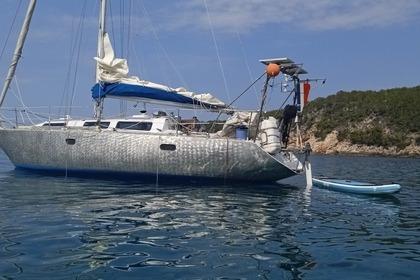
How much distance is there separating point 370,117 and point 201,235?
82098 millimetres

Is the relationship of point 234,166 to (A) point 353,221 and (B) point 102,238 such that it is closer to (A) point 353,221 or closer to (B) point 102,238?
(A) point 353,221

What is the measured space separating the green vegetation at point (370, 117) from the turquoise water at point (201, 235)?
6588cm

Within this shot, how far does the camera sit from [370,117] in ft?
282

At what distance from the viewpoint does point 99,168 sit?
1917cm

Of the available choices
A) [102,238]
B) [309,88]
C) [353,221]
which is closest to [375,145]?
[309,88]

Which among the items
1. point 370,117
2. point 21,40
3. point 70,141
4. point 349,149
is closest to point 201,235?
point 70,141

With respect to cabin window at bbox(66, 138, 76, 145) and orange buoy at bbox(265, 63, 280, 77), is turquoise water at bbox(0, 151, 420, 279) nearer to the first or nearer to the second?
cabin window at bbox(66, 138, 76, 145)

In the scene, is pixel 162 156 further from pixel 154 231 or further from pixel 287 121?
pixel 154 231

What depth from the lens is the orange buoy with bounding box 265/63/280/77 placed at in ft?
58.3

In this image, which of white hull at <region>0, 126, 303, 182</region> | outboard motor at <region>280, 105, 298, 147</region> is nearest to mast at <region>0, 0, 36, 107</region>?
white hull at <region>0, 126, 303, 182</region>

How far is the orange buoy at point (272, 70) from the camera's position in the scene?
17.8m

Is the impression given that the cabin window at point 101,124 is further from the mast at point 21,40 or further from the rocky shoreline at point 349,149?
the rocky shoreline at point 349,149

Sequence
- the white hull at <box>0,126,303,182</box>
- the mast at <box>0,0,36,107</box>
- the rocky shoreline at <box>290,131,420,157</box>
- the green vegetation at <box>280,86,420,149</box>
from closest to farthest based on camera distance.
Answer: the white hull at <box>0,126,303,182</box>
the mast at <box>0,0,36,107</box>
the rocky shoreline at <box>290,131,420,157</box>
the green vegetation at <box>280,86,420,149</box>

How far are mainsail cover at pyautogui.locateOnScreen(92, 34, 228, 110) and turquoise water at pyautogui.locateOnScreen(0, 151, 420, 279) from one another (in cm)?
516
